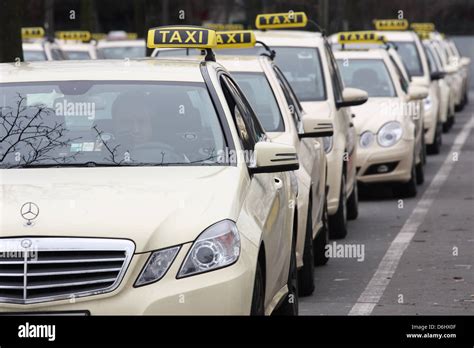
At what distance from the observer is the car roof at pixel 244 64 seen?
1156cm

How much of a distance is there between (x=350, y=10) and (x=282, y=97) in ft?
102

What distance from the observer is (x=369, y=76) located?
1805cm

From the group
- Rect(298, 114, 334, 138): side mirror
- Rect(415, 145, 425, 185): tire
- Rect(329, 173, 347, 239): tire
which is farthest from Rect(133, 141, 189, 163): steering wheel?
Rect(415, 145, 425, 185): tire

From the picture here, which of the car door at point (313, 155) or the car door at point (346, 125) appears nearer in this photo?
the car door at point (313, 155)

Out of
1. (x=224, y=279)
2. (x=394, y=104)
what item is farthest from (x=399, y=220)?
(x=224, y=279)

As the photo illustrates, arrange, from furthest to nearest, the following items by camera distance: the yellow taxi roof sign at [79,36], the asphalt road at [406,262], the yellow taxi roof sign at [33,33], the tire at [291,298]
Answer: the yellow taxi roof sign at [79,36]
the yellow taxi roof sign at [33,33]
the asphalt road at [406,262]
the tire at [291,298]

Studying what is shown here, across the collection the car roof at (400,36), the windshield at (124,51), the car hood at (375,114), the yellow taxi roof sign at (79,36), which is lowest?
the windshield at (124,51)

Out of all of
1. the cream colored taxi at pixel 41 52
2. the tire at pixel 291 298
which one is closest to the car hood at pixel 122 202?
the tire at pixel 291 298

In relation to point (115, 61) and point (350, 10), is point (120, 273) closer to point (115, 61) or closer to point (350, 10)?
point (115, 61)

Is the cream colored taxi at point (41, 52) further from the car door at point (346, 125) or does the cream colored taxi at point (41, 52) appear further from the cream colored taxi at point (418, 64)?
the car door at point (346, 125)

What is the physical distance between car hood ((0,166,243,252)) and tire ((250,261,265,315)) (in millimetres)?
331

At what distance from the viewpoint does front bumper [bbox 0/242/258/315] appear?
240 inches

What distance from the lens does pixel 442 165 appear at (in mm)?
21891

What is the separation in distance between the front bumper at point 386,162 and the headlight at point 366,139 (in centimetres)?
5
